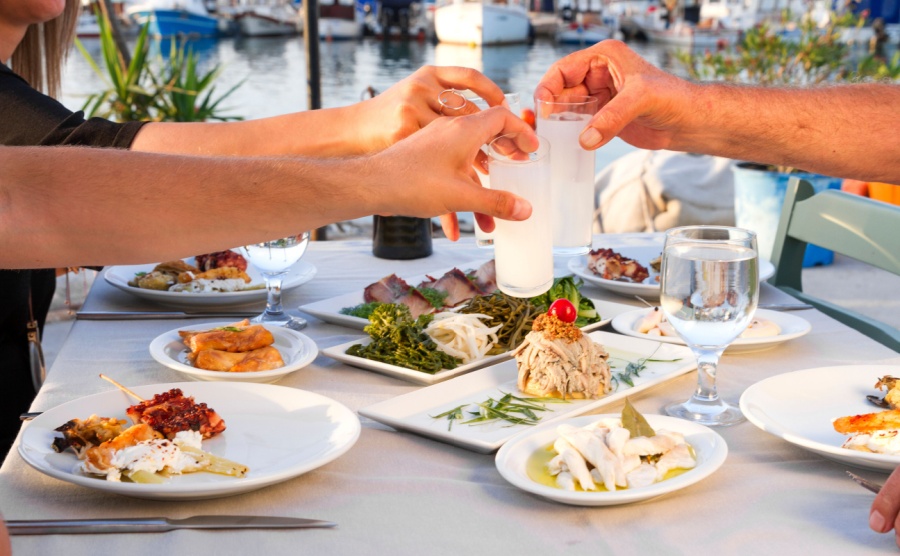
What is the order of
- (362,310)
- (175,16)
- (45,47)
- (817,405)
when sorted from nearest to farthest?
(817,405) < (362,310) < (45,47) < (175,16)

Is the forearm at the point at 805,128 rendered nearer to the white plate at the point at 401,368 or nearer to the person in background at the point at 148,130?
the person in background at the point at 148,130

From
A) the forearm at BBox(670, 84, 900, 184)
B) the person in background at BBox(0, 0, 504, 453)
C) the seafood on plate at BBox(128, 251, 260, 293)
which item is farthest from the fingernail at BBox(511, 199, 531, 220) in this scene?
the seafood on plate at BBox(128, 251, 260, 293)

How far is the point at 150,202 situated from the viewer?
1.32m

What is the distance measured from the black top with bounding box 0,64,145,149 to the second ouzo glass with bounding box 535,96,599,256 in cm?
126

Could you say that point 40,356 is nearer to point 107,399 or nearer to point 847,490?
point 107,399

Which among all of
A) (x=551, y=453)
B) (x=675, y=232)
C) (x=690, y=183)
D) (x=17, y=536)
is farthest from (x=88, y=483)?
(x=690, y=183)

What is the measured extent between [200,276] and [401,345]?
75 centimetres

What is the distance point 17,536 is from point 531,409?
2.46 ft

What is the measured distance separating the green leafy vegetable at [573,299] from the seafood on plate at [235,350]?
575 millimetres

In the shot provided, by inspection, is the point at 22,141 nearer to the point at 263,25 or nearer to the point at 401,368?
the point at 401,368

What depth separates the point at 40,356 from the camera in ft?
7.71

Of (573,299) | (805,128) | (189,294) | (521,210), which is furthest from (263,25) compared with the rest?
(521,210)

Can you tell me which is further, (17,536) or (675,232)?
(675,232)

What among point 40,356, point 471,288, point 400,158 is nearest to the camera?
point 400,158
